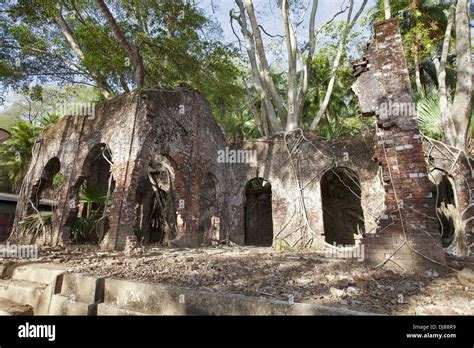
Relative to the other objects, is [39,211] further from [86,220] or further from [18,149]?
[18,149]

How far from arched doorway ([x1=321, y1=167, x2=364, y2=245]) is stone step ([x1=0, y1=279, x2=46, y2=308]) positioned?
10877mm

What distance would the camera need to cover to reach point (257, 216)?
1312 centimetres

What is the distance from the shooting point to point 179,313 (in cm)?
266

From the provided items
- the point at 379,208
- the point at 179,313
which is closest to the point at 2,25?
the point at 179,313

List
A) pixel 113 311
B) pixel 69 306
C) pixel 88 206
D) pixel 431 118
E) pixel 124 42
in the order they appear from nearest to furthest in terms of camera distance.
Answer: pixel 113 311, pixel 69 306, pixel 124 42, pixel 431 118, pixel 88 206


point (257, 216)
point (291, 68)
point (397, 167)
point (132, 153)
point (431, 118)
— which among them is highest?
point (291, 68)

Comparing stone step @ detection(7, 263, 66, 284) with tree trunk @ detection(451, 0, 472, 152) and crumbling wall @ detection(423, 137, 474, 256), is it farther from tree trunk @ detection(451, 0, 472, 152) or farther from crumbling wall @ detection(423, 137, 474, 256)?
tree trunk @ detection(451, 0, 472, 152)

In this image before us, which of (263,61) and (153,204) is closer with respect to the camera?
(153,204)

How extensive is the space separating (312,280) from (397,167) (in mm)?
2476

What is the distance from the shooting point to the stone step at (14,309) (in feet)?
10.9

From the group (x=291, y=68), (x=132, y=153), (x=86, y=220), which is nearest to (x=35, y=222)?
(x=86, y=220)

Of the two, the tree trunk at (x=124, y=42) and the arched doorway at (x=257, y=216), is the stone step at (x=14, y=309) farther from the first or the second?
the arched doorway at (x=257, y=216)

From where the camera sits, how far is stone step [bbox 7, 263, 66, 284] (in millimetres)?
3797

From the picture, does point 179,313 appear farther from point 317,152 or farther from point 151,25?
point 151,25
